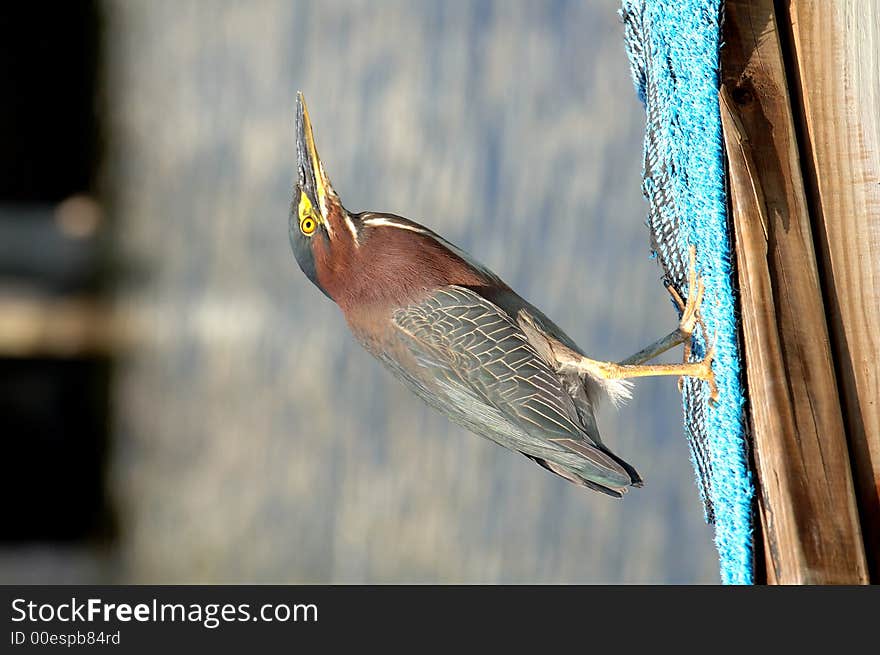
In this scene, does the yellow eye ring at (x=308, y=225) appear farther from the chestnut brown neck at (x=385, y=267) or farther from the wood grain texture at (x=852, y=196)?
the wood grain texture at (x=852, y=196)

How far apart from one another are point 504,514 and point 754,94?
48.2 inches

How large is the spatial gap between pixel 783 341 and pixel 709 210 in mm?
124

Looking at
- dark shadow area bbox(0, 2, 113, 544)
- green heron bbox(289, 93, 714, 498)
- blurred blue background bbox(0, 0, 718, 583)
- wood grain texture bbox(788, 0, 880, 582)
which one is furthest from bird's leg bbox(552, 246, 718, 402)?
dark shadow area bbox(0, 2, 113, 544)

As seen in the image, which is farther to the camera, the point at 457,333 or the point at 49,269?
the point at 49,269

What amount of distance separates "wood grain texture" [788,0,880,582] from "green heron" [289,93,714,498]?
12 cm

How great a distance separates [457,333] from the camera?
28.8 inches

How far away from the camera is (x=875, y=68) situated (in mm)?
654

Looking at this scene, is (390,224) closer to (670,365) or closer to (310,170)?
(310,170)

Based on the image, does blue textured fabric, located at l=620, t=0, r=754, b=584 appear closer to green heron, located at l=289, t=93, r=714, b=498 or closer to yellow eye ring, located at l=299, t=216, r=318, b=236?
green heron, located at l=289, t=93, r=714, b=498

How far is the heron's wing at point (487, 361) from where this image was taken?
0.72 meters

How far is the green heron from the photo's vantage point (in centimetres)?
72

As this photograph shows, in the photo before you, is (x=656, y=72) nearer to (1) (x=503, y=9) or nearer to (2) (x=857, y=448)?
(2) (x=857, y=448)

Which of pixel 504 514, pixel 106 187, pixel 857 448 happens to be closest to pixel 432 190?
pixel 504 514

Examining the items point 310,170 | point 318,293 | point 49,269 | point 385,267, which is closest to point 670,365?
point 385,267
